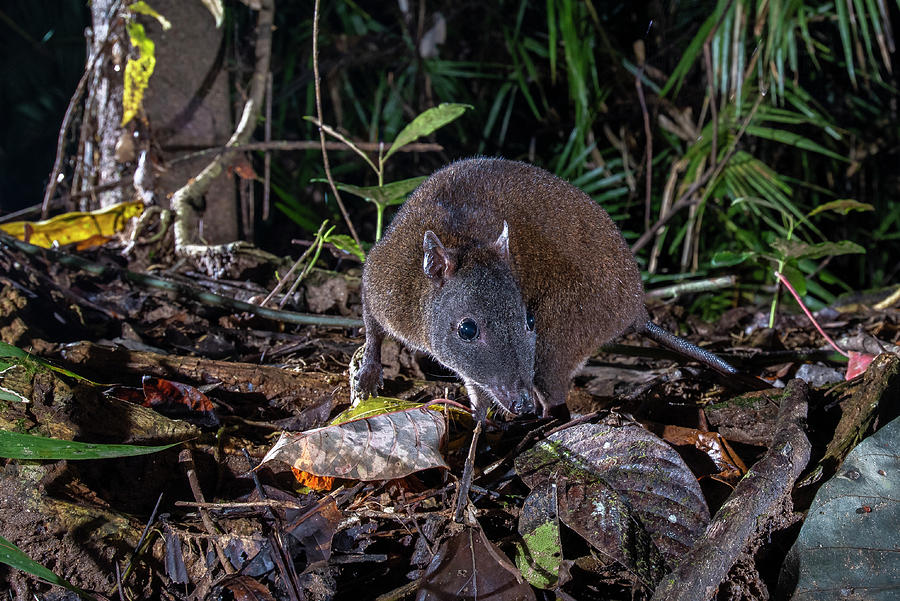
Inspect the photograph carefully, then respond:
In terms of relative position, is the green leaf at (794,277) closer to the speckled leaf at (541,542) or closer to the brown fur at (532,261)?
the brown fur at (532,261)

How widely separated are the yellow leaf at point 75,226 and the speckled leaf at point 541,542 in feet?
11.7

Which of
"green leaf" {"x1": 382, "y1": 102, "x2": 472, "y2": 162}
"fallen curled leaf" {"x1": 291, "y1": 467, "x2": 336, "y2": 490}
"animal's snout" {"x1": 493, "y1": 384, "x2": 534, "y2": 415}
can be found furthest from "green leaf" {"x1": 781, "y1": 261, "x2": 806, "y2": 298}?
"fallen curled leaf" {"x1": 291, "y1": 467, "x2": 336, "y2": 490}

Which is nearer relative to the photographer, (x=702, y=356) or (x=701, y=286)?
(x=702, y=356)

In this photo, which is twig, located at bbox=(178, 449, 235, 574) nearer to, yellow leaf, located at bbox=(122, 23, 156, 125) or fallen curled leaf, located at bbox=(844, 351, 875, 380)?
fallen curled leaf, located at bbox=(844, 351, 875, 380)

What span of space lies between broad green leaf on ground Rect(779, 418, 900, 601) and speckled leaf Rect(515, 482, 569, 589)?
0.55m

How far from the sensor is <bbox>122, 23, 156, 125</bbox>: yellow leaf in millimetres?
4277

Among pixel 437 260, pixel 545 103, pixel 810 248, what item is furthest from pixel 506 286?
pixel 545 103

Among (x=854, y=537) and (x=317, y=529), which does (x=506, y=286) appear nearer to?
(x=317, y=529)

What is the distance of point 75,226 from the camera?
435 centimetres

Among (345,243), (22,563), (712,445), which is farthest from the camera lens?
(345,243)

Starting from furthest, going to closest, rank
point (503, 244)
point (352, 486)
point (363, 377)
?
Answer: point (363, 377) → point (503, 244) → point (352, 486)

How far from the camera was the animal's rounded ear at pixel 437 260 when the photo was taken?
2.80 meters

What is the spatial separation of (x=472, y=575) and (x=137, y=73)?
3.93 meters

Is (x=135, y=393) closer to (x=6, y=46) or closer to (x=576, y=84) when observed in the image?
(x=576, y=84)
